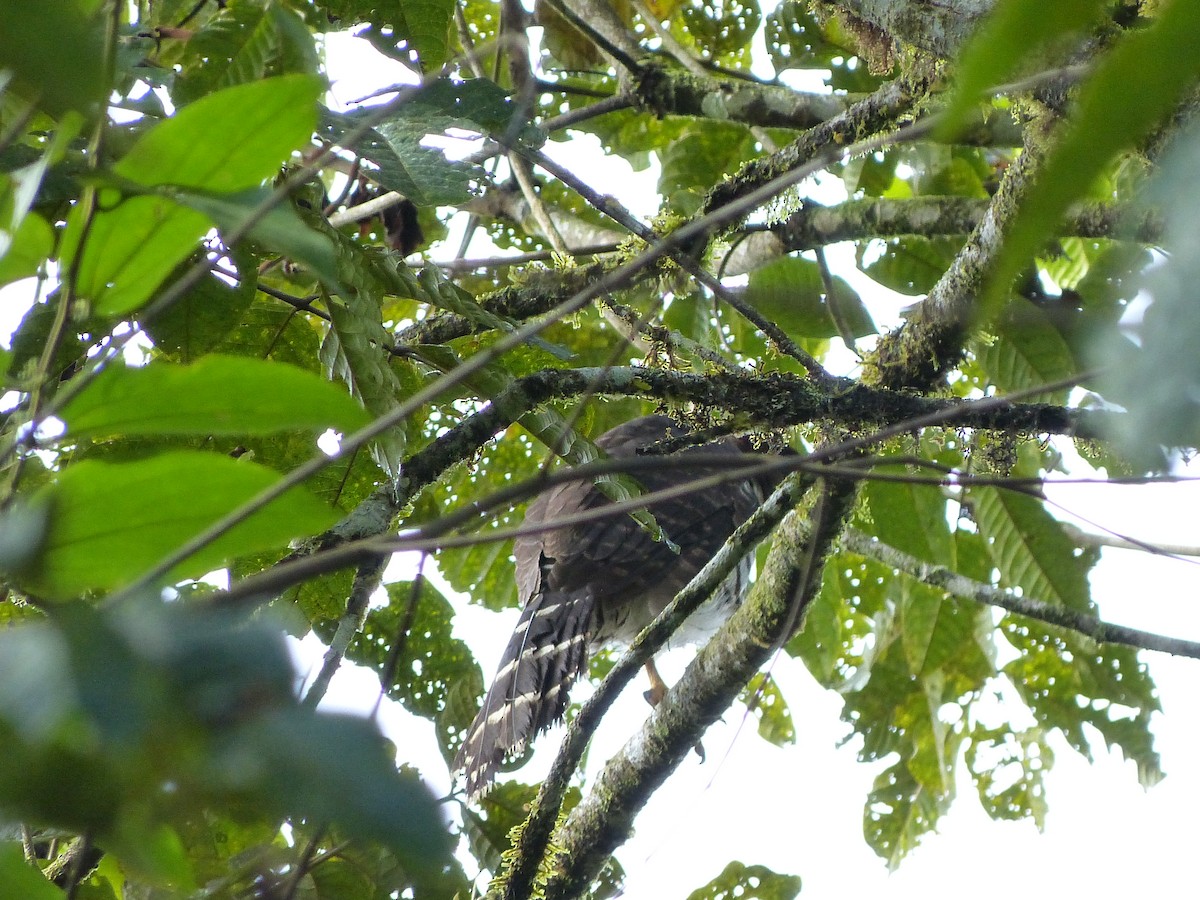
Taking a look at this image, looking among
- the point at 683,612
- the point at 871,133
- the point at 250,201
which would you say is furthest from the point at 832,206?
the point at 250,201

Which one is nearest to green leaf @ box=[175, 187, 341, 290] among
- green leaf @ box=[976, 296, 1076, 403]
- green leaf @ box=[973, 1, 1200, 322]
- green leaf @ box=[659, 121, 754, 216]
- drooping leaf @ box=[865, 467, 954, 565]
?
green leaf @ box=[973, 1, 1200, 322]

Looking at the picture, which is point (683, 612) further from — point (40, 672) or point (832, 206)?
point (40, 672)

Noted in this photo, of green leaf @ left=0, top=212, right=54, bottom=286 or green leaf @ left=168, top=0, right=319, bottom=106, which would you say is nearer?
green leaf @ left=0, top=212, right=54, bottom=286

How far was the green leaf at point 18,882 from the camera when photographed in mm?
630

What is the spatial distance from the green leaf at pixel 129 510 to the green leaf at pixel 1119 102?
0.44 metres

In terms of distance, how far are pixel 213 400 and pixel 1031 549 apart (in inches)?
99.7

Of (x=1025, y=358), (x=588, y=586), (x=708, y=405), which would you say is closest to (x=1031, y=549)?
(x=1025, y=358)

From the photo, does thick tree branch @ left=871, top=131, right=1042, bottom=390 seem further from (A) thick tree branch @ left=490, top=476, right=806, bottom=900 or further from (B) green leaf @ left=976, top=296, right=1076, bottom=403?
(B) green leaf @ left=976, top=296, right=1076, bottom=403

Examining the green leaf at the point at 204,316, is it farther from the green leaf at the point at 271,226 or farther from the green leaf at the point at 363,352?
the green leaf at the point at 271,226

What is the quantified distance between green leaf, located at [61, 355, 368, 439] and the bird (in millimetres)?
2096

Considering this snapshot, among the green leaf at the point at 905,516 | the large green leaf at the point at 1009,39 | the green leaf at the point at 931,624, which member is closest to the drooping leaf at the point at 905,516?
the green leaf at the point at 905,516

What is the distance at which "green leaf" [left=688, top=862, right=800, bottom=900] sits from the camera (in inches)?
90.4

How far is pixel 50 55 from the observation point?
1.36 ft

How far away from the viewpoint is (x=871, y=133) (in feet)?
6.39
